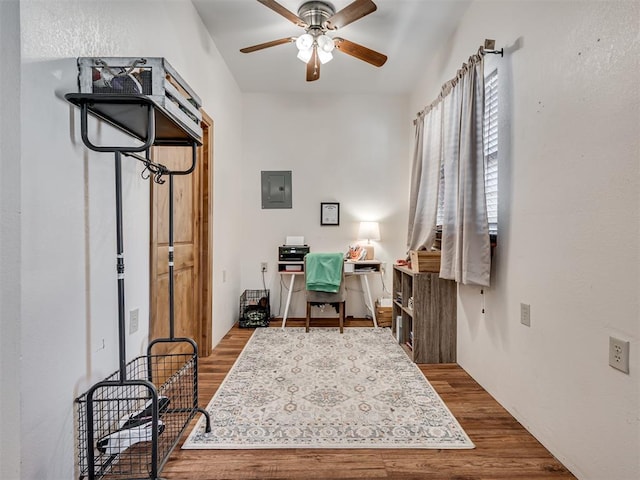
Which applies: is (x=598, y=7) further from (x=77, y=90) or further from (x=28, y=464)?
(x=28, y=464)

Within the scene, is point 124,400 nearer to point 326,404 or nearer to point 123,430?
point 123,430

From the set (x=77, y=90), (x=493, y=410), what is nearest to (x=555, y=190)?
(x=493, y=410)

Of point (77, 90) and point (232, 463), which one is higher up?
point (77, 90)

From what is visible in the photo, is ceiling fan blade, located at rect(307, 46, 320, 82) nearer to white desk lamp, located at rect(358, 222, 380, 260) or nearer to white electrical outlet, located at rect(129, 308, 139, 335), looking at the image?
white desk lamp, located at rect(358, 222, 380, 260)

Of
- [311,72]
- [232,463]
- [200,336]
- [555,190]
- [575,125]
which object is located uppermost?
[311,72]

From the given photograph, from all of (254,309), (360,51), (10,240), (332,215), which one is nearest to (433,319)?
(332,215)

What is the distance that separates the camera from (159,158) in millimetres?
2133

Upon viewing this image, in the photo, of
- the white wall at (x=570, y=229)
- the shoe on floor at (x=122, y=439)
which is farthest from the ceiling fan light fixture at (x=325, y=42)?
the shoe on floor at (x=122, y=439)

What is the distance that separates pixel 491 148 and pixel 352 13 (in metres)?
1.30

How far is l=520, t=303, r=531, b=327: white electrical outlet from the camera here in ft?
5.91

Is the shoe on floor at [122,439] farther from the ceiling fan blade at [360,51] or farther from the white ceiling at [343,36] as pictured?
the white ceiling at [343,36]

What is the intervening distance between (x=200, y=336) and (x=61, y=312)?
5.68 ft

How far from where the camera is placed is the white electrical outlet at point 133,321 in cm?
171

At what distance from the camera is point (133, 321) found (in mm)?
1741
